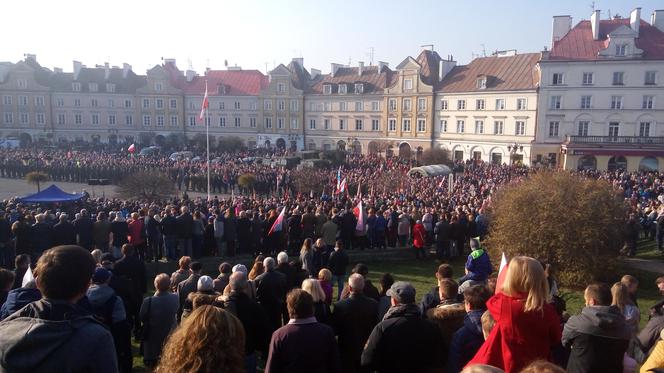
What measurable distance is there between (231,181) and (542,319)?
1212 inches

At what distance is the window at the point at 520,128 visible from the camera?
1991 inches

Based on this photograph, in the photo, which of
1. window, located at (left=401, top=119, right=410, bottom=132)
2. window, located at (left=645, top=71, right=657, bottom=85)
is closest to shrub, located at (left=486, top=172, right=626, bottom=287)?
window, located at (left=645, top=71, right=657, bottom=85)

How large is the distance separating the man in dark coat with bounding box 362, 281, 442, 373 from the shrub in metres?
9.94

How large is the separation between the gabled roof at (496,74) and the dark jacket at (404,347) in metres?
49.3

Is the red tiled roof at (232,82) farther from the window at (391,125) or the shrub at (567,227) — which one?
the shrub at (567,227)

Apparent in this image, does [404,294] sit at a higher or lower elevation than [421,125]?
lower

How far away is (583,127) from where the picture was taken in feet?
158

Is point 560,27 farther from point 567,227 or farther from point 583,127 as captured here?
point 567,227

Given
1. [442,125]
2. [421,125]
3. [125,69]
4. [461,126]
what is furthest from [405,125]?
[125,69]

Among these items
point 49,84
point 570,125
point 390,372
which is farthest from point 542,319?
point 49,84

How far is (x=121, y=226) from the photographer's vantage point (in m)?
14.4

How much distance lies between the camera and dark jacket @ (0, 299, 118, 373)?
282 centimetres

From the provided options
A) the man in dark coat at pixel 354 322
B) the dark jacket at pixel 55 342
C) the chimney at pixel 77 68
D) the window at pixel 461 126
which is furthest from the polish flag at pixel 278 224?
the chimney at pixel 77 68

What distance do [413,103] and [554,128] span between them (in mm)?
16386
